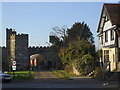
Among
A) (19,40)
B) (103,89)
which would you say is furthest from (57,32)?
(103,89)

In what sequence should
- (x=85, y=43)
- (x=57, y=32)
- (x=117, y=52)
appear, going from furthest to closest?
(x=57, y=32)
(x=85, y=43)
(x=117, y=52)

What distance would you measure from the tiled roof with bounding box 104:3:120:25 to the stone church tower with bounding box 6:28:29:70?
106ft

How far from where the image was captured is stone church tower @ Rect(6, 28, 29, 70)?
6983 centimetres

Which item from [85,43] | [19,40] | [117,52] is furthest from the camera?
[19,40]

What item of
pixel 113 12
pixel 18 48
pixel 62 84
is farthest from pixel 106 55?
pixel 18 48

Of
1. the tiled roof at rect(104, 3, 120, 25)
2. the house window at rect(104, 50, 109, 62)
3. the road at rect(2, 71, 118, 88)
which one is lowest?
the road at rect(2, 71, 118, 88)

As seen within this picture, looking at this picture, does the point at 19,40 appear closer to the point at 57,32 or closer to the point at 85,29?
the point at 57,32

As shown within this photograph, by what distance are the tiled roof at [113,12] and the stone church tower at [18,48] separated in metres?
32.3

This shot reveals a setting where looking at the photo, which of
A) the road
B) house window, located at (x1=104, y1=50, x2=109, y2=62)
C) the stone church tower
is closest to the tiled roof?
house window, located at (x1=104, y1=50, x2=109, y2=62)

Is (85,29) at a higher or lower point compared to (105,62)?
higher

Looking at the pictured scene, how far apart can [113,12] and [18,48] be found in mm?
34394

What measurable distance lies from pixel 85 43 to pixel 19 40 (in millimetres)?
28764

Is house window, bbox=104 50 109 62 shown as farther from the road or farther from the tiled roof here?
the road

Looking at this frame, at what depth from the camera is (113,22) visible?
129ft
